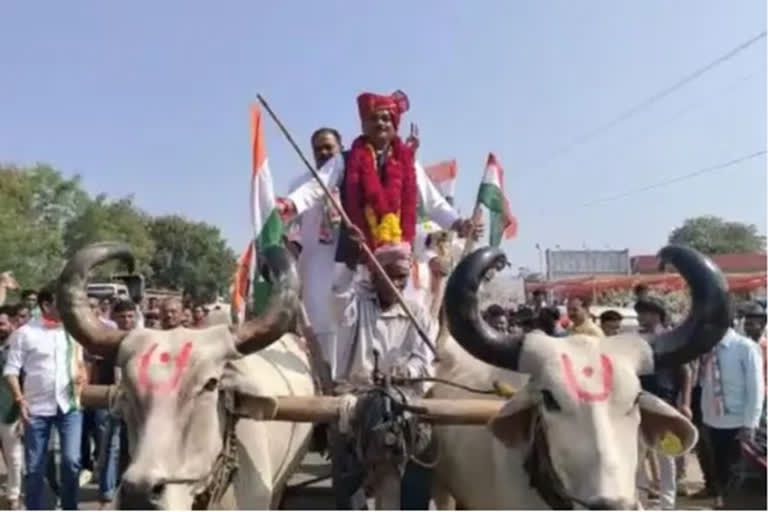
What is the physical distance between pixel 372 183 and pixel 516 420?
2.12 m

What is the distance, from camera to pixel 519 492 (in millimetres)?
4133

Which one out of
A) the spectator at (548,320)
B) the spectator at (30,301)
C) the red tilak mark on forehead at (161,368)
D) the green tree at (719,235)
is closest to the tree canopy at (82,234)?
the spectator at (30,301)

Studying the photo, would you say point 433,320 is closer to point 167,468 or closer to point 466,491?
point 466,491

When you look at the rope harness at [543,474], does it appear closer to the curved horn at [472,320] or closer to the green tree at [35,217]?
the curved horn at [472,320]

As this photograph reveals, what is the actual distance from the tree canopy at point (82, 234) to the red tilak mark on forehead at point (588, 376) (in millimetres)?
28560

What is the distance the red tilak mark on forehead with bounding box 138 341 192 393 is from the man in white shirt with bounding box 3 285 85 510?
4.50 meters

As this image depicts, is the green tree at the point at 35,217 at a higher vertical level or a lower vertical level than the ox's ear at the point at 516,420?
higher

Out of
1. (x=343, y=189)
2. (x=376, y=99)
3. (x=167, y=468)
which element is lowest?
(x=167, y=468)

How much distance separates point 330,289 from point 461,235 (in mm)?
1121

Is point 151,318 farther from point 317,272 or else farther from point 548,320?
point 317,272

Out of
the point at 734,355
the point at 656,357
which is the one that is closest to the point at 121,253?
the point at 656,357

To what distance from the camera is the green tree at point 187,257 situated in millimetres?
81875

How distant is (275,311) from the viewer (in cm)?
418

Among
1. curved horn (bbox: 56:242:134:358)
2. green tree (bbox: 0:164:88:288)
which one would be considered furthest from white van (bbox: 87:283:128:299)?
green tree (bbox: 0:164:88:288)
